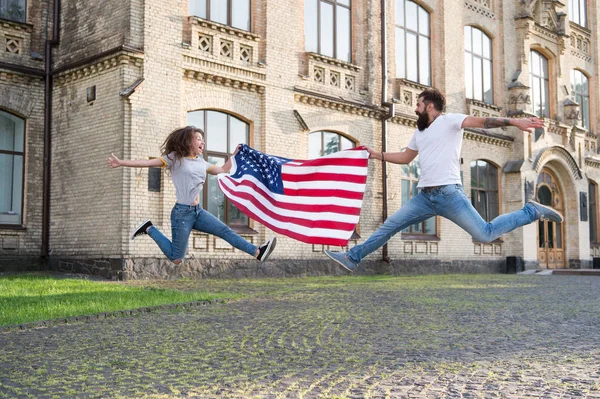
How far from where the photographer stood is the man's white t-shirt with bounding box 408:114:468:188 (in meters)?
7.26

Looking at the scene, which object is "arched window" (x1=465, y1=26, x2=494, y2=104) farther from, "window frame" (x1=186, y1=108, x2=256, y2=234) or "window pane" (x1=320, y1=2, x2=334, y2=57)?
"window frame" (x1=186, y1=108, x2=256, y2=234)

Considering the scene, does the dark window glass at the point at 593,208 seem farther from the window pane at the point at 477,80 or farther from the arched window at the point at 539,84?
the window pane at the point at 477,80

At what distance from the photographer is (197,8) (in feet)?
56.4

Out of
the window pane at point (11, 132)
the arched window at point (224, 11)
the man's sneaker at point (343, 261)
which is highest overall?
the arched window at point (224, 11)

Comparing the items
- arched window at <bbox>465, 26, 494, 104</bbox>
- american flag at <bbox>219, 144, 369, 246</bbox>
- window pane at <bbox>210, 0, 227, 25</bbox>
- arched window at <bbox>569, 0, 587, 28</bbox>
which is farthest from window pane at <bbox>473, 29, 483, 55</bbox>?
american flag at <bbox>219, 144, 369, 246</bbox>

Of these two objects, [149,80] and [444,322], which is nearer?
[444,322]

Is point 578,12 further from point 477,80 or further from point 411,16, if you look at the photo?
point 411,16

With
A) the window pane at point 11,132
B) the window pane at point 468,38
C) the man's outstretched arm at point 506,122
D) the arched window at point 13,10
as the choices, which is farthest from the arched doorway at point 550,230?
the man's outstretched arm at point 506,122

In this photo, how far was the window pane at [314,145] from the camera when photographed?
19750 mm

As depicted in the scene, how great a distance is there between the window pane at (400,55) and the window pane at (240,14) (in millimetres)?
6446

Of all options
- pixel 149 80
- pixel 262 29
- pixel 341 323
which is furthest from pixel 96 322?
pixel 262 29

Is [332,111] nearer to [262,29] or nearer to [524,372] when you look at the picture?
[262,29]

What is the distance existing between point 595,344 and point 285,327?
3.08m

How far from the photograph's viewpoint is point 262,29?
18.5 metres
